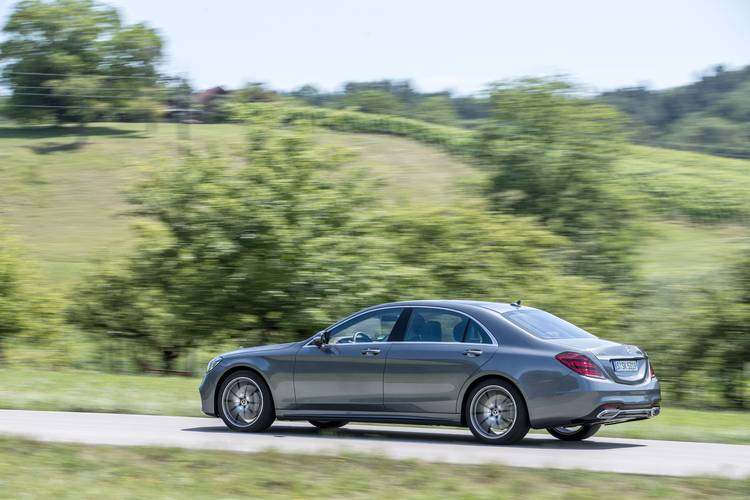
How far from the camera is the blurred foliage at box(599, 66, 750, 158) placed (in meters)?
62.8

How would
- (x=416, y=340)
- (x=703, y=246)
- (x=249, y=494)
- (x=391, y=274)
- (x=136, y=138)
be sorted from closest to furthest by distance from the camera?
(x=249, y=494) < (x=416, y=340) < (x=391, y=274) < (x=703, y=246) < (x=136, y=138)

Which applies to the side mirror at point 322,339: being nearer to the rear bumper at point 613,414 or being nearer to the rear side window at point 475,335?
the rear side window at point 475,335

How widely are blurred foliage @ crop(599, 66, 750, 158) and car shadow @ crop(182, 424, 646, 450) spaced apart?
1939 inches

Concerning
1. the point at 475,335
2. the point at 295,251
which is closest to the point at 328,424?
the point at 475,335

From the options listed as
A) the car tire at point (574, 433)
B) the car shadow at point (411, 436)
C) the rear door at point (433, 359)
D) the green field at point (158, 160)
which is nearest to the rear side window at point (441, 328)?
the rear door at point (433, 359)

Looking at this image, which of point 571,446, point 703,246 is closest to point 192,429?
point 571,446

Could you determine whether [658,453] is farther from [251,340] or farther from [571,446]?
[251,340]

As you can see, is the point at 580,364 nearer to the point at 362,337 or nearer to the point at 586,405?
the point at 586,405

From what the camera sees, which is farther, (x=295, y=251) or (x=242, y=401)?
(x=295, y=251)

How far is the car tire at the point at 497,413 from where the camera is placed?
34.4 feet

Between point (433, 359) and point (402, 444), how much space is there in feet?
3.07

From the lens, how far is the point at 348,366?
11.5m

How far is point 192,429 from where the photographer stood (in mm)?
12336

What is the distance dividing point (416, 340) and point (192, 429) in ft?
9.77
